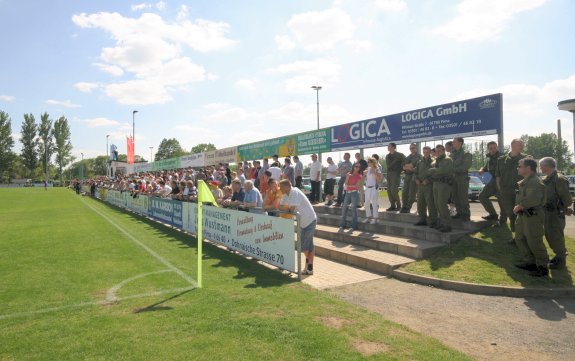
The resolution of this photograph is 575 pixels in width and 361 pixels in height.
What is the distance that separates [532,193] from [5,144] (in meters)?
113

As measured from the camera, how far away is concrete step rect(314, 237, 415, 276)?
7.35 m

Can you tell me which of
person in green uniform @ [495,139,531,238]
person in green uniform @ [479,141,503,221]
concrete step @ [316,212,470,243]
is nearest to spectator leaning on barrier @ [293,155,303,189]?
concrete step @ [316,212,470,243]

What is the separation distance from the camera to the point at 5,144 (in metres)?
92.2

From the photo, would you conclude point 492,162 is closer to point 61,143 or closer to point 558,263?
point 558,263

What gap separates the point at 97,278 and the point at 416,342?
5.52 m

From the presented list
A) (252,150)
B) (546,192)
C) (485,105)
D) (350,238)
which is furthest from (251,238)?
(252,150)

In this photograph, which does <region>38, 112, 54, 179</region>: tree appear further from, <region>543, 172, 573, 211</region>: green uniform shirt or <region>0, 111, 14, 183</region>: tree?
<region>543, 172, 573, 211</region>: green uniform shirt

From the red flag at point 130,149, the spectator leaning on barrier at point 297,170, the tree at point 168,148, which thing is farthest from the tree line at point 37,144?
the spectator leaning on barrier at point 297,170

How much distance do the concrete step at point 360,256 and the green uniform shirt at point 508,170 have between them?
265cm

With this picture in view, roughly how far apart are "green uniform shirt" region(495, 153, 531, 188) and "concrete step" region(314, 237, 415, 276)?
265 centimetres

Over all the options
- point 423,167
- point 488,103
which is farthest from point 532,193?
point 488,103

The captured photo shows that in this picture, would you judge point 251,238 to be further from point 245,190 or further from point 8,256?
point 8,256

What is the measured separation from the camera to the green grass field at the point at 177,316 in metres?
3.84

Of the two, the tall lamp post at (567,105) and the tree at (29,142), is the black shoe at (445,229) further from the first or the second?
the tree at (29,142)
